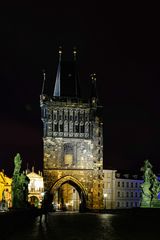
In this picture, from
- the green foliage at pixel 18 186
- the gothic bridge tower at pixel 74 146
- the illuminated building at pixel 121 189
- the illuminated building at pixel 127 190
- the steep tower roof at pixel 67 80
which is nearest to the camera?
the green foliage at pixel 18 186

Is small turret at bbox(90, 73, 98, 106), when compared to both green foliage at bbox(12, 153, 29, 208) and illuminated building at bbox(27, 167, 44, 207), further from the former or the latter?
illuminated building at bbox(27, 167, 44, 207)

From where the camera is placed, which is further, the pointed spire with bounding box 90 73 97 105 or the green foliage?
the pointed spire with bounding box 90 73 97 105

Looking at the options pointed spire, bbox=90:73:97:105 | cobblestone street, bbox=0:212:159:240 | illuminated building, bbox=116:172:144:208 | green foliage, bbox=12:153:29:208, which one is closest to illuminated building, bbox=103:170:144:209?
illuminated building, bbox=116:172:144:208

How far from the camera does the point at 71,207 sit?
10256 cm

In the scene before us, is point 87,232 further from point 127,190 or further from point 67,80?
point 127,190

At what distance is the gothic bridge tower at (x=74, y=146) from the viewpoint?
77.9 metres

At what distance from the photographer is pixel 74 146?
79.1 m

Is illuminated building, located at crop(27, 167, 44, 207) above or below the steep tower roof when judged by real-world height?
below

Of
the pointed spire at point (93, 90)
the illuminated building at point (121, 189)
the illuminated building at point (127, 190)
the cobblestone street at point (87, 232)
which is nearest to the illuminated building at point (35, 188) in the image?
the illuminated building at point (121, 189)

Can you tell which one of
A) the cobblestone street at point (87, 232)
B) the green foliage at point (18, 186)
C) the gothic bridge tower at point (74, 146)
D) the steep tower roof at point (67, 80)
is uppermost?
the steep tower roof at point (67, 80)

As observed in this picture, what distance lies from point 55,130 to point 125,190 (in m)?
41.3

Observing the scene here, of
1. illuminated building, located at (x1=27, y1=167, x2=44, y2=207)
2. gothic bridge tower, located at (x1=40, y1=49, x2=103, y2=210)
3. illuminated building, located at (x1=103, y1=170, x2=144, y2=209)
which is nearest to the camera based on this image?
gothic bridge tower, located at (x1=40, y1=49, x2=103, y2=210)

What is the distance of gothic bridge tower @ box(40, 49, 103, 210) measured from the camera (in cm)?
7794

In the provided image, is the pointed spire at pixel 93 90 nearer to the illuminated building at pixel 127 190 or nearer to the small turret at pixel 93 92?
the small turret at pixel 93 92
